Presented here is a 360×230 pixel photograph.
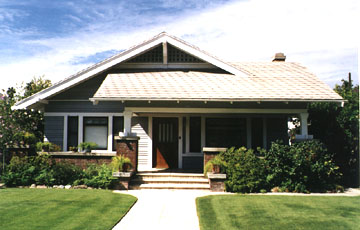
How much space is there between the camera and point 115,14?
10.7m

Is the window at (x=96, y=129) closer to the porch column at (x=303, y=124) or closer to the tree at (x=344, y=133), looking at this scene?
the porch column at (x=303, y=124)

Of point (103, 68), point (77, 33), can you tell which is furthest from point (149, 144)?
point (77, 33)

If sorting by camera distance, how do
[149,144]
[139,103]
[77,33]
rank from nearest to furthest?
[77,33]
[139,103]
[149,144]

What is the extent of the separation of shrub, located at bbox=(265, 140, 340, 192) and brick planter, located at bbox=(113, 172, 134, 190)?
4.74 meters

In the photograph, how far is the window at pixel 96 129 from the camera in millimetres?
15492

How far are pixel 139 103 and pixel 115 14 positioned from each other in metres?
3.75

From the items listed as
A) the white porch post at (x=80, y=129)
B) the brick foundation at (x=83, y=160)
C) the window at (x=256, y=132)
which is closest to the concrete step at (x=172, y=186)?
the brick foundation at (x=83, y=160)

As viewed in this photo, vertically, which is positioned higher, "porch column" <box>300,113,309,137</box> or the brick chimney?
the brick chimney

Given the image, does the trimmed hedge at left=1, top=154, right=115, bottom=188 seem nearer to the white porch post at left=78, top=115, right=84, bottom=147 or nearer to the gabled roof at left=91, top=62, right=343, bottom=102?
the white porch post at left=78, top=115, right=84, bottom=147

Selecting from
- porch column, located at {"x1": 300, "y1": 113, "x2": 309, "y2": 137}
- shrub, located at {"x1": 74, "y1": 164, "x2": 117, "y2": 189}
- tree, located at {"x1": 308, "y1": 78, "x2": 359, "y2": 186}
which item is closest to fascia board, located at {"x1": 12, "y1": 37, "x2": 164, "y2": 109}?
shrub, located at {"x1": 74, "y1": 164, "x2": 117, "y2": 189}

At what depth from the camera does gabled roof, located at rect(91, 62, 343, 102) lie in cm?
1306

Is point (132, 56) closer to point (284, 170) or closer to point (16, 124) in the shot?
point (16, 124)

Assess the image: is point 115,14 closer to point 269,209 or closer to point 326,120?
point 269,209

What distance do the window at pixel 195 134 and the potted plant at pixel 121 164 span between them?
3886mm
